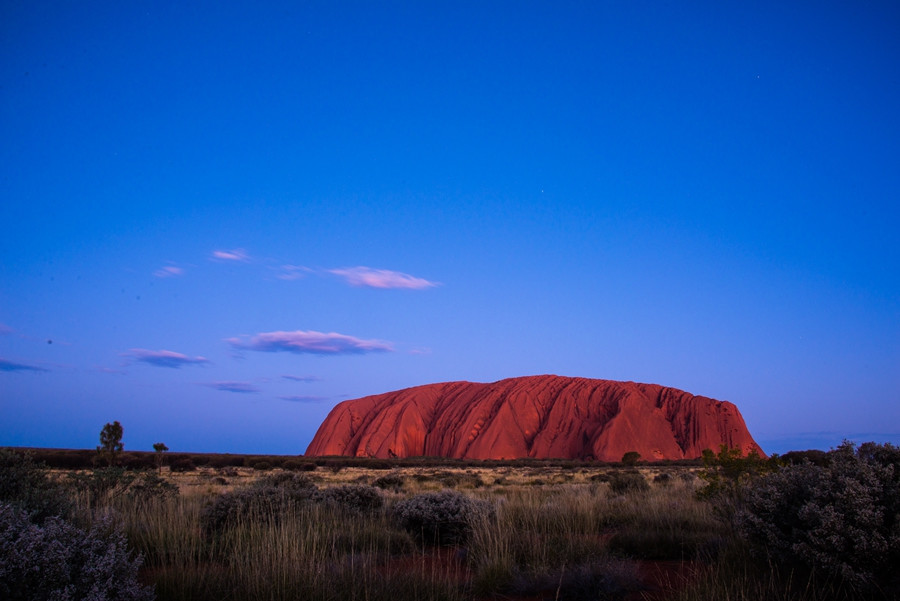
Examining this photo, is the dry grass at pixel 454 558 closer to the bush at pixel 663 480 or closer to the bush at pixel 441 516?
the bush at pixel 441 516

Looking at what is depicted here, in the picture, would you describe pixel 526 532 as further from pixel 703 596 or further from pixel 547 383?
pixel 547 383

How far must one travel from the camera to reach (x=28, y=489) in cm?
520

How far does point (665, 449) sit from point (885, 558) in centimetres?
6160

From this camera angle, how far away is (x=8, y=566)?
2.73 m

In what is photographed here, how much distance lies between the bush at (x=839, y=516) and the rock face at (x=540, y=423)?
55.4 meters

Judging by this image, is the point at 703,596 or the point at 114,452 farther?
the point at 114,452

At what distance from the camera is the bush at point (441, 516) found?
8.04 metres

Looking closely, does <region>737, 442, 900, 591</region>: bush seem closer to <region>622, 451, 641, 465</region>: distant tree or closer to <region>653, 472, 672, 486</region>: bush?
<region>653, 472, 672, 486</region>: bush

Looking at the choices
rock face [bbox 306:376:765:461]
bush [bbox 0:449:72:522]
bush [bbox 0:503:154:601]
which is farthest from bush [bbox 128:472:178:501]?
rock face [bbox 306:376:765:461]

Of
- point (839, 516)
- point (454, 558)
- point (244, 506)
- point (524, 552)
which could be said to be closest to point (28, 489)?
point (244, 506)

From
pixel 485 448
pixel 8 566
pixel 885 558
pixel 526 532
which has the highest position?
pixel 8 566

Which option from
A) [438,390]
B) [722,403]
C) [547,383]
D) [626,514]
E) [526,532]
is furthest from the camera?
[438,390]

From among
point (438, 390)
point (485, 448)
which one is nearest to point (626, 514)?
point (485, 448)

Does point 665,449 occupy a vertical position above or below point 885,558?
below
